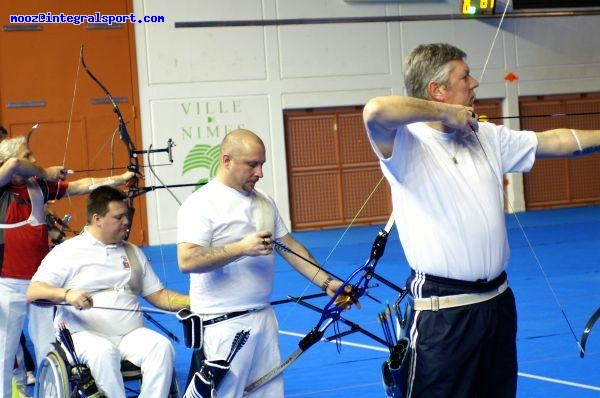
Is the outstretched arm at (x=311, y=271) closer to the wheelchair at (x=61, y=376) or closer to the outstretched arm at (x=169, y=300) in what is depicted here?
the outstretched arm at (x=169, y=300)

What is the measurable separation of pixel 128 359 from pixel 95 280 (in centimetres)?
52

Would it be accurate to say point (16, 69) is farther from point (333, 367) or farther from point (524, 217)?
point (333, 367)

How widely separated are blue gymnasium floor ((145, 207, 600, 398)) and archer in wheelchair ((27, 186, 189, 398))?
55.1 inches

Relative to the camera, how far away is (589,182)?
19.2 meters

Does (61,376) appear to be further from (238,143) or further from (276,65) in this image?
(276,65)

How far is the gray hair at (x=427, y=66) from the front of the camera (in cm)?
317

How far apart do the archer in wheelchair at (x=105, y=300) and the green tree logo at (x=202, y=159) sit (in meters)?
11.2

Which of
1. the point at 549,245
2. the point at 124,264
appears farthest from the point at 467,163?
the point at 549,245

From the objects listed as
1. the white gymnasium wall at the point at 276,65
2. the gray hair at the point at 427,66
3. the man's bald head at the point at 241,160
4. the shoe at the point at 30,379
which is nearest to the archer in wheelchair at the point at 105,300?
the man's bald head at the point at 241,160

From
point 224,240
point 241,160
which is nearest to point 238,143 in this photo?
point 241,160

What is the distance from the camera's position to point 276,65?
16.8 metres

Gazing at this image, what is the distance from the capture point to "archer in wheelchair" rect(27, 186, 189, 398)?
467 cm

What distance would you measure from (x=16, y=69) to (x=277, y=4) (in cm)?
477

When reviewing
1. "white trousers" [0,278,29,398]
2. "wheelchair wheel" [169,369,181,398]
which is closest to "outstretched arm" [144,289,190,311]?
"wheelchair wheel" [169,369,181,398]
